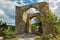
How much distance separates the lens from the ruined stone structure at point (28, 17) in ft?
76.9

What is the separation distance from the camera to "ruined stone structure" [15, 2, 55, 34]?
23.4m

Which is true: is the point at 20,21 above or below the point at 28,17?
below

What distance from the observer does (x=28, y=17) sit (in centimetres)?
2895

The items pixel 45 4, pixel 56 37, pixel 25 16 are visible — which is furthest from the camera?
pixel 25 16

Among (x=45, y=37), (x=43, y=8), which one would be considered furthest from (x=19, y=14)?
(x=45, y=37)

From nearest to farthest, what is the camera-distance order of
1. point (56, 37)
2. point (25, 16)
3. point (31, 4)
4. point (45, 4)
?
point (56, 37) < point (45, 4) < point (31, 4) < point (25, 16)

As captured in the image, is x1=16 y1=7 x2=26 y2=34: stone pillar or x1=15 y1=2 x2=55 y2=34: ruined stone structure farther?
x1=16 y1=7 x2=26 y2=34: stone pillar

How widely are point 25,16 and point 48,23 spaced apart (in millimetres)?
5975

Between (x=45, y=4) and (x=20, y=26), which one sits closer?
(x=45, y=4)

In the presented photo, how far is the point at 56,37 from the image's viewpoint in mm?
22078

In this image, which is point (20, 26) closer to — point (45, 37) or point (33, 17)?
point (33, 17)

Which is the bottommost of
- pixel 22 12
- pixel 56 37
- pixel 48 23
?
pixel 56 37

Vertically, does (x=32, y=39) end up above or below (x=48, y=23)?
below

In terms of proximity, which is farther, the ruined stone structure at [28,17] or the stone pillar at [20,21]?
the stone pillar at [20,21]
